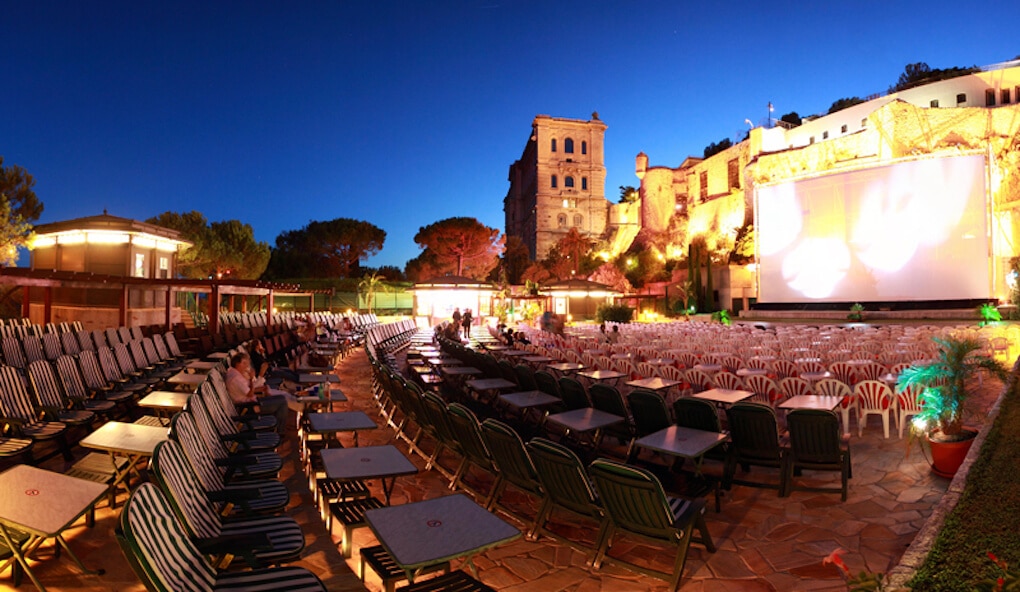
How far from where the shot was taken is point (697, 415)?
529cm

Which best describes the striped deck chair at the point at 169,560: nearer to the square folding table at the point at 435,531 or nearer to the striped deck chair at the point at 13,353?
the square folding table at the point at 435,531

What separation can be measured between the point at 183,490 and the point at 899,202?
107 feet

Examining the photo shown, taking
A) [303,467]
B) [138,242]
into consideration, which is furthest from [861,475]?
[138,242]

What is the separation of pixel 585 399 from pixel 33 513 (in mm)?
4916

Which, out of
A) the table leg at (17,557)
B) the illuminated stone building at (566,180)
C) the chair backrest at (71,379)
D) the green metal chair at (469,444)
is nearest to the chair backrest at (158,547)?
the table leg at (17,557)

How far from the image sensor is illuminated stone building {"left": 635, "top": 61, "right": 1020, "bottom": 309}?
25891mm

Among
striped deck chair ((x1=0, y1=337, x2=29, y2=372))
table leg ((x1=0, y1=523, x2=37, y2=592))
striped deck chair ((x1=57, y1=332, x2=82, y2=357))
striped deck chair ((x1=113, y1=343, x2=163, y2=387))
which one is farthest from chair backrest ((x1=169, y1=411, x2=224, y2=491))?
striped deck chair ((x1=57, y1=332, x2=82, y2=357))

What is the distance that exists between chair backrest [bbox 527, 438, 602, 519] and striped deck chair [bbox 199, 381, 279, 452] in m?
2.40

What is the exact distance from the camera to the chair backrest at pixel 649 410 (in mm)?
5504

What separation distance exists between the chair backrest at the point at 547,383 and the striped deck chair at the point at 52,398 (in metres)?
4.87

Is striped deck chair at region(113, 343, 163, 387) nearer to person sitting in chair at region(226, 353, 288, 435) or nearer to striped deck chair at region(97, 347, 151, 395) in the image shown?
striped deck chair at region(97, 347, 151, 395)

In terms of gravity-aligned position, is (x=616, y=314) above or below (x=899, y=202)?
below

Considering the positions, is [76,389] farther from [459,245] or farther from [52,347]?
[459,245]

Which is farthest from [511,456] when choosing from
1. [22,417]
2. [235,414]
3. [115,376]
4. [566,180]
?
[566,180]
